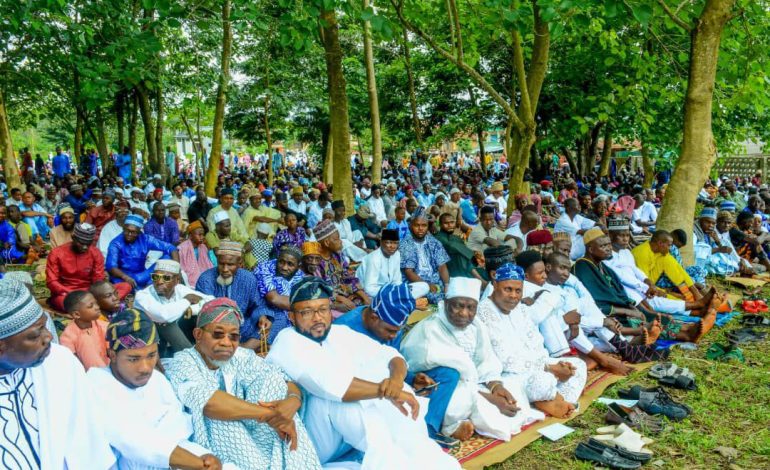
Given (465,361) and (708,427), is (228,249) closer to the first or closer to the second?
(465,361)

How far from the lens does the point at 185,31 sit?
645 inches

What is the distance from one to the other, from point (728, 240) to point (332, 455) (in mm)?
8509

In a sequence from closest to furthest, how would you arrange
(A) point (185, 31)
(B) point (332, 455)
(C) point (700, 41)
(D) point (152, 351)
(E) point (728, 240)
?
(D) point (152, 351)
(B) point (332, 455)
(C) point (700, 41)
(E) point (728, 240)
(A) point (185, 31)

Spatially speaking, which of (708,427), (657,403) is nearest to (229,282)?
(657,403)

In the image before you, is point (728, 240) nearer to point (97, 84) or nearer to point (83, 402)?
point (97, 84)

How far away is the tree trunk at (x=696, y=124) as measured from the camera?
792 centimetres

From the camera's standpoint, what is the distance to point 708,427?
4641 millimetres

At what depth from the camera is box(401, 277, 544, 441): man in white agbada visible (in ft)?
14.0

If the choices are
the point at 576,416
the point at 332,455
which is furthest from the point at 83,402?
the point at 576,416

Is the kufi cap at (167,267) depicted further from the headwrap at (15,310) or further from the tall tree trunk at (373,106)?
the tall tree trunk at (373,106)

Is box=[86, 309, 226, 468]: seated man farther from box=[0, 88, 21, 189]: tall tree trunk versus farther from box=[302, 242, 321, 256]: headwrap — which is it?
box=[0, 88, 21, 189]: tall tree trunk

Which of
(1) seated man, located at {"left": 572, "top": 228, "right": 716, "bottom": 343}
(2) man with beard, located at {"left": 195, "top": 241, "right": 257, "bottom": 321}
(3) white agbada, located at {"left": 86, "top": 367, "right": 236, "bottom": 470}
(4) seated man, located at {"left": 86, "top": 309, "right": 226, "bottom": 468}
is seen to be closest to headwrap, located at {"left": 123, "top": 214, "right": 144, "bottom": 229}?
(2) man with beard, located at {"left": 195, "top": 241, "right": 257, "bottom": 321}

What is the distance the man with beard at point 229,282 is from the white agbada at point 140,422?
2597mm

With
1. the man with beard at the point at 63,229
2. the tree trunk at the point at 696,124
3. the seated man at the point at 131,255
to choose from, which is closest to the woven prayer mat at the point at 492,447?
the seated man at the point at 131,255
